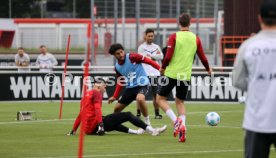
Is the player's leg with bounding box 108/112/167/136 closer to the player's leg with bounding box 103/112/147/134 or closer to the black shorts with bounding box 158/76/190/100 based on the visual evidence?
the player's leg with bounding box 103/112/147/134

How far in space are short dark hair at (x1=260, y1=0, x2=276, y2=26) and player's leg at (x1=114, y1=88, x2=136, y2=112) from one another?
9.62 metres

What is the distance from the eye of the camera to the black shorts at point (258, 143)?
788 cm

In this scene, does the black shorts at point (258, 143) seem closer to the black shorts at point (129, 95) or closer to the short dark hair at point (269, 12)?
the short dark hair at point (269, 12)

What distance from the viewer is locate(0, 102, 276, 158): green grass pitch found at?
13.5 meters

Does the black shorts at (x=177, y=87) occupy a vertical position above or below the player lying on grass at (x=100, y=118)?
above

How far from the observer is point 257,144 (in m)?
7.91

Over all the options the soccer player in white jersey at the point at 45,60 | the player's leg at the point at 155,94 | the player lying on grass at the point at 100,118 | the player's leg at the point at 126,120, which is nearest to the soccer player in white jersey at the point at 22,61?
the soccer player in white jersey at the point at 45,60

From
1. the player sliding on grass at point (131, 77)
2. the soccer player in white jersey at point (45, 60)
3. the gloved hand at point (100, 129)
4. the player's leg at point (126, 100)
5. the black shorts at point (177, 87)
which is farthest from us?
the soccer player in white jersey at point (45, 60)

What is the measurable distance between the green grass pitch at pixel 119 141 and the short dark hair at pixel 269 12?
5430mm

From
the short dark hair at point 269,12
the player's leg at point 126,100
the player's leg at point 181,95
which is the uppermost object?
the short dark hair at point 269,12

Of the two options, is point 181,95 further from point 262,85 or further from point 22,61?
point 22,61

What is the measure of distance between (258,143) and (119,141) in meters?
7.85

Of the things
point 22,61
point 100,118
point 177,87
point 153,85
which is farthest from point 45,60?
point 177,87

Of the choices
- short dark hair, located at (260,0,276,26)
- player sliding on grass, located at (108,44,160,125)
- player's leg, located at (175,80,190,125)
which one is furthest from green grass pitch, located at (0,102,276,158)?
short dark hair, located at (260,0,276,26)
